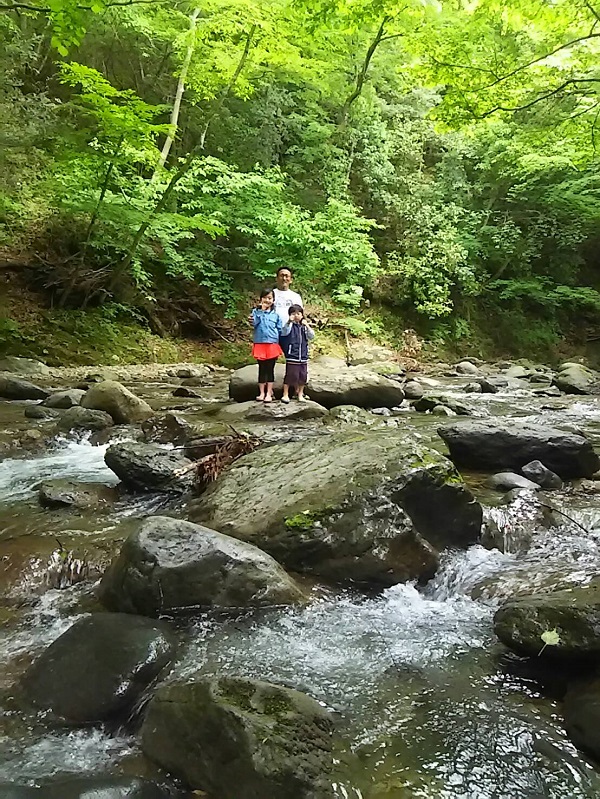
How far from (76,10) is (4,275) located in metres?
7.99

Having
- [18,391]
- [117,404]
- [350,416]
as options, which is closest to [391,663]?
[350,416]

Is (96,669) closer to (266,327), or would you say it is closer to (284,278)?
(266,327)

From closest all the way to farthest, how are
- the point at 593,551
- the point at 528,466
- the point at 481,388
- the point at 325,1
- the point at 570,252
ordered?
the point at 593,551, the point at 528,466, the point at 325,1, the point at 481,388, the point at 570,252

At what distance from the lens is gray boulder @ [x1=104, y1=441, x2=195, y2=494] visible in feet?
15.2

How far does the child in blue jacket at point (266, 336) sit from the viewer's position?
24.6 feet

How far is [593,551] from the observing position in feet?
12.0

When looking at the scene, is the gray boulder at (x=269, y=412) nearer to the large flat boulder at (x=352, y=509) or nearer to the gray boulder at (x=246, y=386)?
the gray boulder at (x=246, y=386)

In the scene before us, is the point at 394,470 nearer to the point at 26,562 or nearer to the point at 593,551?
the point at 593,551

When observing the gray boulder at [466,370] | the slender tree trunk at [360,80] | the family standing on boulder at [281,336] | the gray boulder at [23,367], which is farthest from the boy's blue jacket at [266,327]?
the slender tree trunk at [360,80]

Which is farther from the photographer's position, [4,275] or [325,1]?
[4,275]

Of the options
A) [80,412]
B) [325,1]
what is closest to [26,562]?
[80,412]

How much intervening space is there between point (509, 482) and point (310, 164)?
1467cm

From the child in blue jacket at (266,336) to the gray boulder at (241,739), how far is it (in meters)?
5.56

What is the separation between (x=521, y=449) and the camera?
5.13 m
